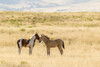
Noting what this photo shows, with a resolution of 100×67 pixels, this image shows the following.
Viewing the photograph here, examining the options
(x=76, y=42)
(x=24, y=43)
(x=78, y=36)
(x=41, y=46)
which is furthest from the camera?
(x=78, y=36)

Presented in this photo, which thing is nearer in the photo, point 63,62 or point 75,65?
point 75,65

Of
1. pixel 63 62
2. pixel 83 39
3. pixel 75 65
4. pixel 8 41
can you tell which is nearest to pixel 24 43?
pixel 63 62

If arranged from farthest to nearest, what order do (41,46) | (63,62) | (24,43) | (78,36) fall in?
(78,36) < (41,46) < (24,43) < (63,62)

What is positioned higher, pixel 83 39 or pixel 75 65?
pixel 75 65

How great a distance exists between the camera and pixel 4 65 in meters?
14.0

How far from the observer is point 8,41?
26938mm

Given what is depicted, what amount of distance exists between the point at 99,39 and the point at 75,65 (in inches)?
599

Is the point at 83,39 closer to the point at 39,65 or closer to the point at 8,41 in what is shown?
the point at 8,41

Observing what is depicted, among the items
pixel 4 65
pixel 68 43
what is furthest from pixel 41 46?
pixel 4 65

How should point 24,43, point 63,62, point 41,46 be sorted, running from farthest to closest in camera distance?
point 41,46
point 24,43
point 63,62

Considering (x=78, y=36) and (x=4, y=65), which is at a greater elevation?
(x=4, y=65)

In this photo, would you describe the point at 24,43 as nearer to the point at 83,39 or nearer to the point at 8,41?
the point at 8,41

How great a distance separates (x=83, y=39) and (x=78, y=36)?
151 cm

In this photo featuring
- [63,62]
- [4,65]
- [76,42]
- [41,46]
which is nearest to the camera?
[4,65]
